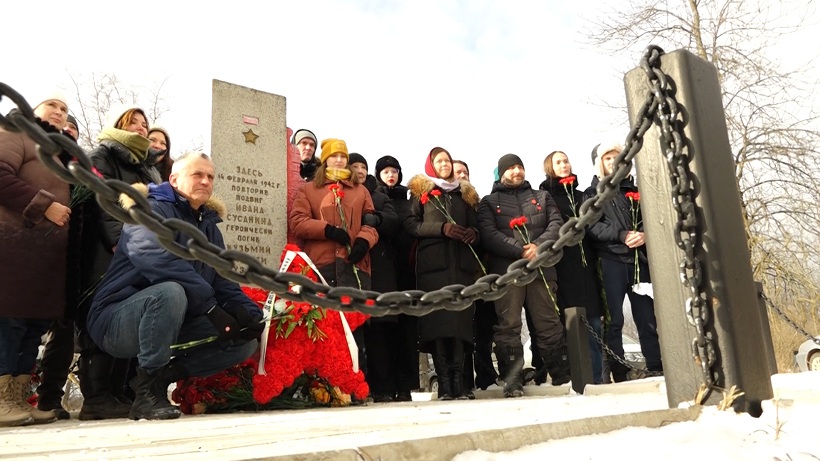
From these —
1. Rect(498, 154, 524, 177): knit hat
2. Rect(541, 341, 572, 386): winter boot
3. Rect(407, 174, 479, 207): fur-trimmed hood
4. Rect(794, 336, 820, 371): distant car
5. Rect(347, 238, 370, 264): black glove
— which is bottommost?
Rect(794, 336, 820, 371): distant car

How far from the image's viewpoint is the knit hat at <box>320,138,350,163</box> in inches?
236

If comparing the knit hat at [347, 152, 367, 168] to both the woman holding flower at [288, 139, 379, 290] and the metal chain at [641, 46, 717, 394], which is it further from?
the metal chain at [641, 46, 717, 394]

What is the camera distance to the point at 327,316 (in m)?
4.72

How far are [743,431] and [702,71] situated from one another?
136 centimetres

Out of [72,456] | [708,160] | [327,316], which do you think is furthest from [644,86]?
[327,316]

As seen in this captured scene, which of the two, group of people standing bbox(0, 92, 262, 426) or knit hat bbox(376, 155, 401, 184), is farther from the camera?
knit hat bbox(376, 155, 401, 184)

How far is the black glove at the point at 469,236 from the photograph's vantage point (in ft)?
19.6

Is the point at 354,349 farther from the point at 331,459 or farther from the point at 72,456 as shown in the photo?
the point at 331,459

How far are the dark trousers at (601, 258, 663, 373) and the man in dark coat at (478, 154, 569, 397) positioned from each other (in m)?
0.59

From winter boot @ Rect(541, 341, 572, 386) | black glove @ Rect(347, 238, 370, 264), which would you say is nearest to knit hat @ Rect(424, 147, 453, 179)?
black glove @ Rect(347, 238, 370, 264)

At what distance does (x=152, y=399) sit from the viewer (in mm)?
3740

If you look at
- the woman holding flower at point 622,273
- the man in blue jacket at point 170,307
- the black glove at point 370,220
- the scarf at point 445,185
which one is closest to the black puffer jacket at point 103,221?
the man in blue jacket at point 170,307

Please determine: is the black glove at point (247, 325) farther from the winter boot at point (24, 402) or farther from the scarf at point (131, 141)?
the scarf at point (131, 141)

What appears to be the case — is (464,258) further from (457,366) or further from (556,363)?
(556,363)
